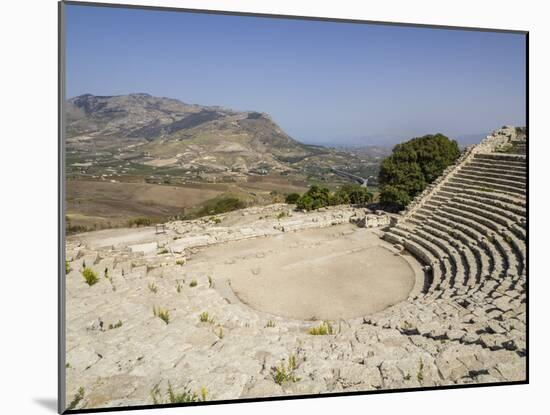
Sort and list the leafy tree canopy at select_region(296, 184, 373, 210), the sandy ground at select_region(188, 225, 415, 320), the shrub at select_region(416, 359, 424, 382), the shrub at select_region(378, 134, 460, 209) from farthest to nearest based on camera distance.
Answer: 1. the leafy tree canopy at select_region(296, 184, 373, 210)
2. the shrub at select_region(378, 134, 460, 209)
3. the sandy ground at select_region(188, 225, 415, 320)
4. the shrub at select_region(416, 359, 424, 382)

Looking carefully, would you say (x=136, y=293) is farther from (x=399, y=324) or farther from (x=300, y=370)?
(x=399, y=324)

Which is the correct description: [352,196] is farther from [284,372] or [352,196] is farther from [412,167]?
[284,372]

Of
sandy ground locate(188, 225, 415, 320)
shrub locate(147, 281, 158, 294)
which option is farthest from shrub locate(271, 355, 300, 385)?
shrub locate(147, 281, 158, 294)

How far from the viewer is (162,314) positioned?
7117 mm

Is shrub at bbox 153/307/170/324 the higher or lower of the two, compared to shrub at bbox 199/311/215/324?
higher

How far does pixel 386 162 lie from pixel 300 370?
13259mm

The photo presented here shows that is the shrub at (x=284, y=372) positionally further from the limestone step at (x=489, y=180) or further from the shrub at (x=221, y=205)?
the limestone step at (x=489, y=180)

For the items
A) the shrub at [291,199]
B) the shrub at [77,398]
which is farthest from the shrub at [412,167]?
the shrub at [77,398]

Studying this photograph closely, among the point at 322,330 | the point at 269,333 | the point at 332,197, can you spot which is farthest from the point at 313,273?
the point at 332,197

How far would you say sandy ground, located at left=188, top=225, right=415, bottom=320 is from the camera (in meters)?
8.86

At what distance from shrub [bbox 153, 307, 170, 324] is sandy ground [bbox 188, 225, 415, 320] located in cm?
225

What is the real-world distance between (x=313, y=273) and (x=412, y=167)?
8.87 m

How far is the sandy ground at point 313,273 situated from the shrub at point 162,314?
2245 millimetres

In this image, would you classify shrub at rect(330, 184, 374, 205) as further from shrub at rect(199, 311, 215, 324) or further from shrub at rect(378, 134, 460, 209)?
shrub at rect(199, 311, 215, 324)
